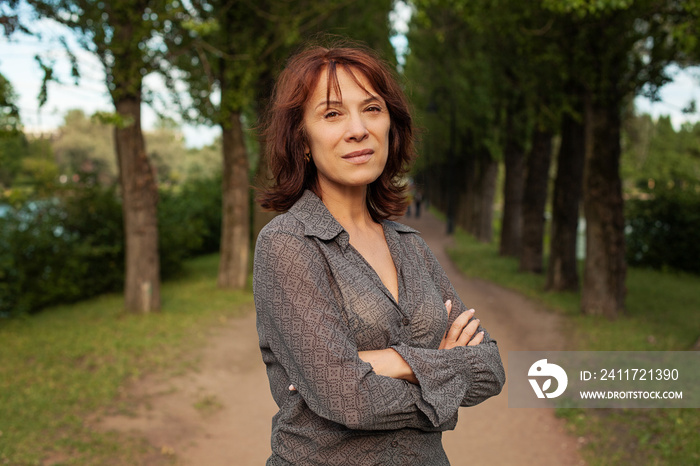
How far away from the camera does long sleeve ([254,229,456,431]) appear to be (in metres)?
1.88

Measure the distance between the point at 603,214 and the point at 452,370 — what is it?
879 centimetres

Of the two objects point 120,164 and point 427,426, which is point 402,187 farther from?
point 120,164

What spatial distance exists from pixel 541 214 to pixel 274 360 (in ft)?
46.9

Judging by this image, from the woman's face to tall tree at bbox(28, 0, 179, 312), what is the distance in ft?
25.5

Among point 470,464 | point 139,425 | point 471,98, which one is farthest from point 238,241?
point 471,98

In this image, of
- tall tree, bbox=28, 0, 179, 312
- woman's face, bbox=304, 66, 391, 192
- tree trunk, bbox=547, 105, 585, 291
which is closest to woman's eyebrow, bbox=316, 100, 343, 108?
woman's face, bbox=304, 66, 391, 192

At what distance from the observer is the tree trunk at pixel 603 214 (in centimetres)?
995

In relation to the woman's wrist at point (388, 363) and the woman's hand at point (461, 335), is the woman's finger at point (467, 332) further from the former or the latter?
the woman's wrist at point (388, 363)

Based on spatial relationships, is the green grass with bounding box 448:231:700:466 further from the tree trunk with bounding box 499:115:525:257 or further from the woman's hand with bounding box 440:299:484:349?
the woman's hand with bounding box 440:299:484:349

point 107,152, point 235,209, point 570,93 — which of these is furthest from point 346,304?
point 107,152

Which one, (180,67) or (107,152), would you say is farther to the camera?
(107,152)

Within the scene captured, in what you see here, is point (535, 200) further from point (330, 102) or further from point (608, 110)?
point (330, 102)

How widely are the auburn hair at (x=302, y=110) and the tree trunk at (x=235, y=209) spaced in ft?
34.6

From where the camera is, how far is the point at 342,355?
6.20ft
